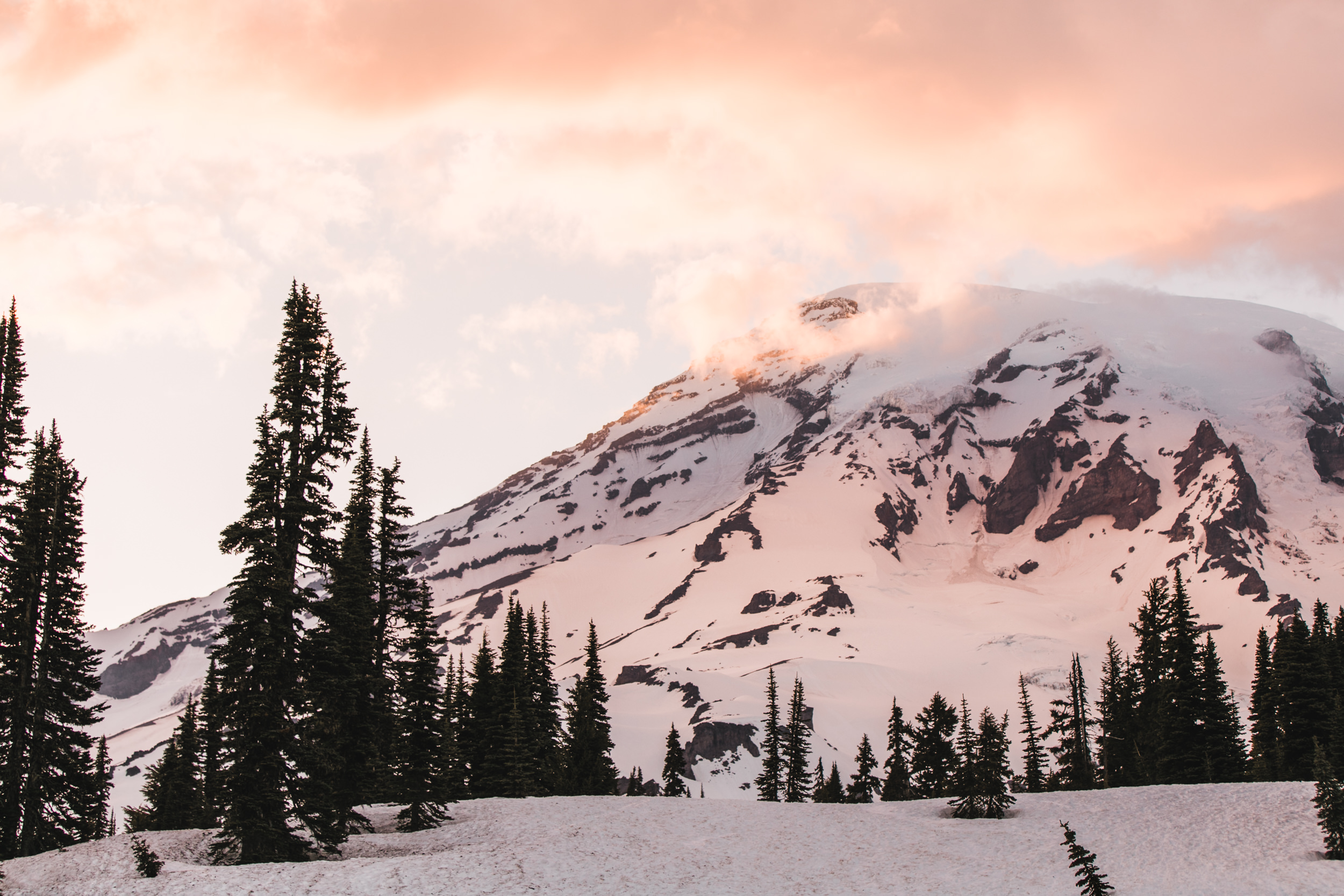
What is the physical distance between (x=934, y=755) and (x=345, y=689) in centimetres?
5249

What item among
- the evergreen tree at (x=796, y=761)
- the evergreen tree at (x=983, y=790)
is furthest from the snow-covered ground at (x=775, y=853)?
the evergreen tree at (x=796, y=761)

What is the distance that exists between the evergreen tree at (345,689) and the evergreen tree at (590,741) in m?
Answer: 33.9

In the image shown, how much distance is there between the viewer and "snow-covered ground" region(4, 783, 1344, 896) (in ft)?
88.2

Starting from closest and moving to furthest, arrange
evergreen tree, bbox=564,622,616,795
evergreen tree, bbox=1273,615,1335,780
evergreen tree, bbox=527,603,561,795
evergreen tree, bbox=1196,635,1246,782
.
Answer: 1. evergreen tree, bbox=1196,635,1246,782
2. evergreen tree, bbox=1273,615,1335,780
3. evergreen tree, bbox=527,603,561,795
4. evergreen tree, bbox=564,622,616,795

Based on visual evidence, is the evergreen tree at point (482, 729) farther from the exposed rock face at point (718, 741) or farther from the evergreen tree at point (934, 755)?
the exposed rock face at point (718, 741)

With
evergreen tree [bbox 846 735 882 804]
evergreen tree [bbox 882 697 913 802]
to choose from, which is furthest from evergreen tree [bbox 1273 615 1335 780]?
evergreen tree [bbox 846 735 882 804]

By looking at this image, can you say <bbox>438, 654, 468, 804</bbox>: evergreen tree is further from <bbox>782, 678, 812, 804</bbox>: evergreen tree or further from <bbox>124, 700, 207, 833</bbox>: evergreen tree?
→ <bbox>782, 678, 812, 804</bbox>: evergreen tree

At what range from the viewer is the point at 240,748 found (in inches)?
1168

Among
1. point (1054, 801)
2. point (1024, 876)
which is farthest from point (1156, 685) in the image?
point (1024, 876)

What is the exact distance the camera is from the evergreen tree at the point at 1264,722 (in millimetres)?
65250

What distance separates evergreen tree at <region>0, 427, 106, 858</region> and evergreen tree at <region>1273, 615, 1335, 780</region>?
59399 millimetres

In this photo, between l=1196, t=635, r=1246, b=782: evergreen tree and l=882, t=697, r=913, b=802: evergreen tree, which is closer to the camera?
l=1196, t=635, r=1246, b=782: evergreen tree

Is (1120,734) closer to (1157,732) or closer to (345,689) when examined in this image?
(1157,732)

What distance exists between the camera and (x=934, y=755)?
75.1 m
